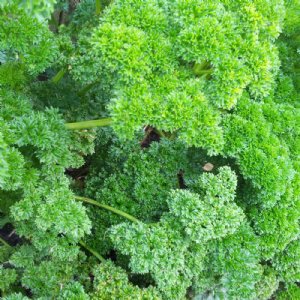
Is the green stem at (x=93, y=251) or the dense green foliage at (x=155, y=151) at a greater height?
the dense green foliage at (x=155, y=151)

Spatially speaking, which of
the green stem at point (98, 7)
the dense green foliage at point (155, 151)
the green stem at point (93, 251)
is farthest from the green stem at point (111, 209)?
the green stem at point (98, 7)

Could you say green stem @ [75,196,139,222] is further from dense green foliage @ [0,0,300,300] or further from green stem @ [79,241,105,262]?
green stem @ [79,241,105,262]

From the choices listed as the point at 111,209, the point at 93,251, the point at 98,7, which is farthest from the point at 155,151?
the point at 98,7

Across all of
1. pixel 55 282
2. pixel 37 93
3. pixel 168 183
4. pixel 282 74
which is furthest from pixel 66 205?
pixel 282 74

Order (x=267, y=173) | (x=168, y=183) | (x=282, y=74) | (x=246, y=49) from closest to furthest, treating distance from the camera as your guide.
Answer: (x=246, y=49) → (x=267, y=173) → (x=168, y=183) → (x=282, y=74)

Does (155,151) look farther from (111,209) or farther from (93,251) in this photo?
(93,251)

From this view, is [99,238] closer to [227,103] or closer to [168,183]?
[168,183]

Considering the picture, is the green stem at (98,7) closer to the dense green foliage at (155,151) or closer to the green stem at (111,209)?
the dense green foliage at (155,151)

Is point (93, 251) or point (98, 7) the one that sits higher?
point (98, 7)

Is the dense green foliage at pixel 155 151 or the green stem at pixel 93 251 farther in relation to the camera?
the green stem at pixel 93 251
